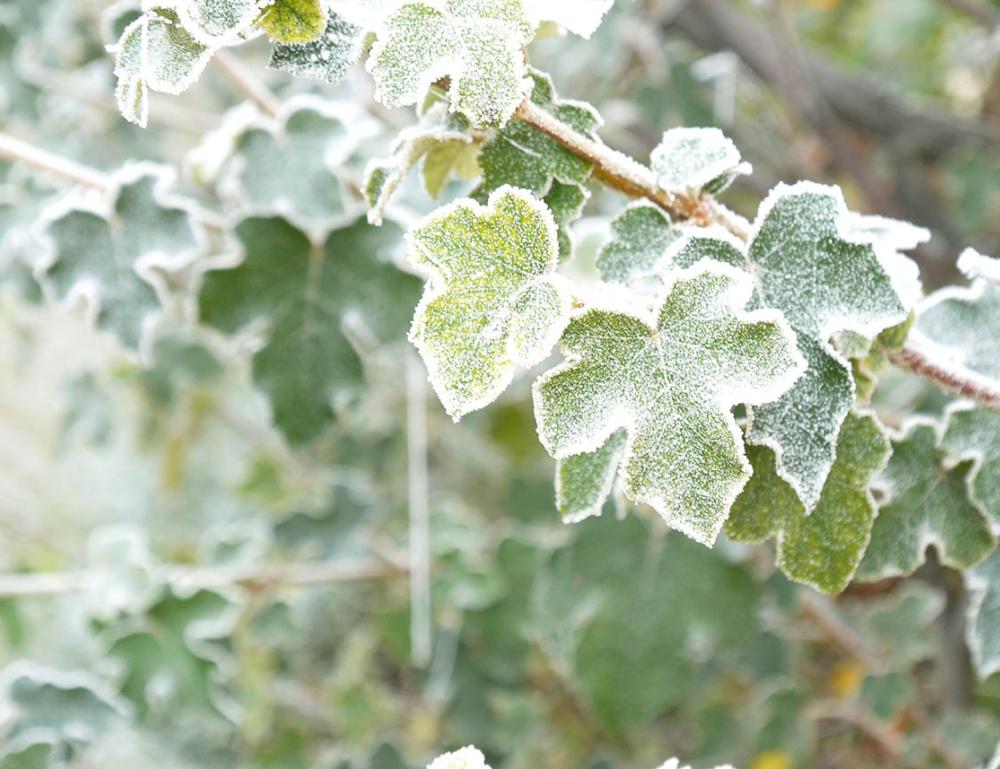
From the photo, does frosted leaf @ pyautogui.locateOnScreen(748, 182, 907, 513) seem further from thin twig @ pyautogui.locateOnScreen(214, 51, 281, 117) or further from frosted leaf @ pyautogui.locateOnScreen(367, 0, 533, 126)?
thin twig @ pyautogui.locateOnScreen(214, 51, 281, 117)

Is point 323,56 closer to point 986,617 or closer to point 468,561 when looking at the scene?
point 986,617

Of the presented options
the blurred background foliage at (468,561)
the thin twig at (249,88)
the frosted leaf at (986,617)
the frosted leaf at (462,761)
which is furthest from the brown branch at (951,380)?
the thin twig at (249,88)

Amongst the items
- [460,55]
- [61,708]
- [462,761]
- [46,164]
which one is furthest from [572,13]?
[61,708]

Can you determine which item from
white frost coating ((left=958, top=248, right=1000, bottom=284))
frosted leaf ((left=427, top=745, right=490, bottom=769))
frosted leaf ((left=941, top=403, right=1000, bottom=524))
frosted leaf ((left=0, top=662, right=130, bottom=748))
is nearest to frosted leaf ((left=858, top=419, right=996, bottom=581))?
frosted leaf ((left=941, top=403, right=1000, bottom=524))

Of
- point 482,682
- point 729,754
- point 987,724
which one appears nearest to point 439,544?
point 482,682

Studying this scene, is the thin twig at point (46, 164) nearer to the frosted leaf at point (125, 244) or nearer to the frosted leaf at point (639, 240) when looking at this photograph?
the frosted leaf at point (125, 244)
